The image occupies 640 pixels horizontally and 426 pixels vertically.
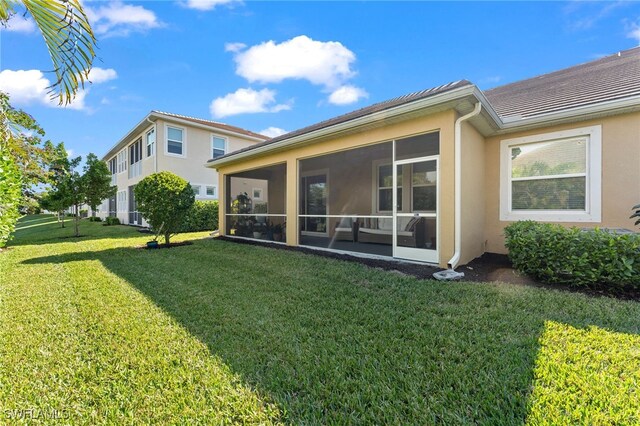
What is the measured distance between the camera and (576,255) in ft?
13.9

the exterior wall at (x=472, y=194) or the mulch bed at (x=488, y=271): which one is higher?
the exterior wall at (x=472, y=194)

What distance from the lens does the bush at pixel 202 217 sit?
46.3 ft

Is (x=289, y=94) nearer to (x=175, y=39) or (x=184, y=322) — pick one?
(x=175, y=39)

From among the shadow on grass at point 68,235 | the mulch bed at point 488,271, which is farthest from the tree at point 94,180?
the mulch bed at point 488,271

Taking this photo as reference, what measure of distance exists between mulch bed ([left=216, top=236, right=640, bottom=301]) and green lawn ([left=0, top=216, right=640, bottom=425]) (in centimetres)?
48

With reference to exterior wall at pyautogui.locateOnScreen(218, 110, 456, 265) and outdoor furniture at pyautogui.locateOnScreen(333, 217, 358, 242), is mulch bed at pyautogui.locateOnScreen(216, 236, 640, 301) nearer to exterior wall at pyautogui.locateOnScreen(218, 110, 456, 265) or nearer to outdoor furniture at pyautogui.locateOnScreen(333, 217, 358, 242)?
exterior wall at pyautogui.locateOnScreen(218, 110, 456, 265)

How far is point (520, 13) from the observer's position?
7344 millimetres

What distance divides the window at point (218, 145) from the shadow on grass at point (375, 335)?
43.0 ft

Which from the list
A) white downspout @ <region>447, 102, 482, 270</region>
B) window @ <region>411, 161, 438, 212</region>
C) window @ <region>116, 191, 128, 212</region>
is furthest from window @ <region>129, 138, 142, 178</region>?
white downspout @ <region>447, 102, 482, 270</region>

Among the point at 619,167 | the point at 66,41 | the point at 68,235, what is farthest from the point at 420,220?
the point at 68,235

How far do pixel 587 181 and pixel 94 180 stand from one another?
17534mm

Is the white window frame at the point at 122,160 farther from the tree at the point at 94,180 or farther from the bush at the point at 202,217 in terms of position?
the bush at the point at 202,217

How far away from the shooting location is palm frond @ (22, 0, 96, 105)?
2.33 metres

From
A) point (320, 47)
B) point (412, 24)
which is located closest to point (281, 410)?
point (412, 24)
